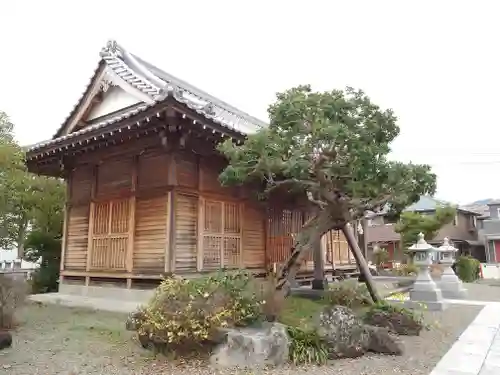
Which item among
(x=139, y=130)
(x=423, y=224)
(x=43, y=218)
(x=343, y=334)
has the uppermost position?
(x=139, y=130)

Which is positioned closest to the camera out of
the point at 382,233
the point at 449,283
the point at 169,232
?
the point at 169,232

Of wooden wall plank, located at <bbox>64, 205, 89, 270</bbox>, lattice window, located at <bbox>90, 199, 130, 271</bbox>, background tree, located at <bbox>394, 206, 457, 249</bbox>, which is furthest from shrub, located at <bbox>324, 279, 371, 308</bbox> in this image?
background tree, located at <bbox>394, 206, 457, 249</bbox>

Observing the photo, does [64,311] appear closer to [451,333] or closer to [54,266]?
[54,266]

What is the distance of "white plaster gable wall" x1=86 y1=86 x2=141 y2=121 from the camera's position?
405 inches

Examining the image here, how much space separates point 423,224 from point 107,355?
24.8 metres

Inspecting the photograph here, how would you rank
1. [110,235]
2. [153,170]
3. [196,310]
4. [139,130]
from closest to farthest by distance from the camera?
[196,310], [139,130], [153,170], [110,235]

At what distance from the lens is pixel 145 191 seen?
871cm

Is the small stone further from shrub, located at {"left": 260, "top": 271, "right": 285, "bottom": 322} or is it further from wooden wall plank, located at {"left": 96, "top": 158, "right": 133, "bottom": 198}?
wooden wall plank, located at {"left": 96, "top": 158, "right": 133, "bottom": 198}

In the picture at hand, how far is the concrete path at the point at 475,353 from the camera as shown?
470 cm

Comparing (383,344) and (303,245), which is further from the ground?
(303,245)

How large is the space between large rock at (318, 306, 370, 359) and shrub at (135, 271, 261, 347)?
0.94 meters

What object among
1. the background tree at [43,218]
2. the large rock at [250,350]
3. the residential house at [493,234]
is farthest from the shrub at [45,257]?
the residential house at [493,234]

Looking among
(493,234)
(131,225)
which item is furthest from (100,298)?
(493,234)

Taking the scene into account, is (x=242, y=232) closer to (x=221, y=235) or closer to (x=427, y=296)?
(x=221, y=235)
